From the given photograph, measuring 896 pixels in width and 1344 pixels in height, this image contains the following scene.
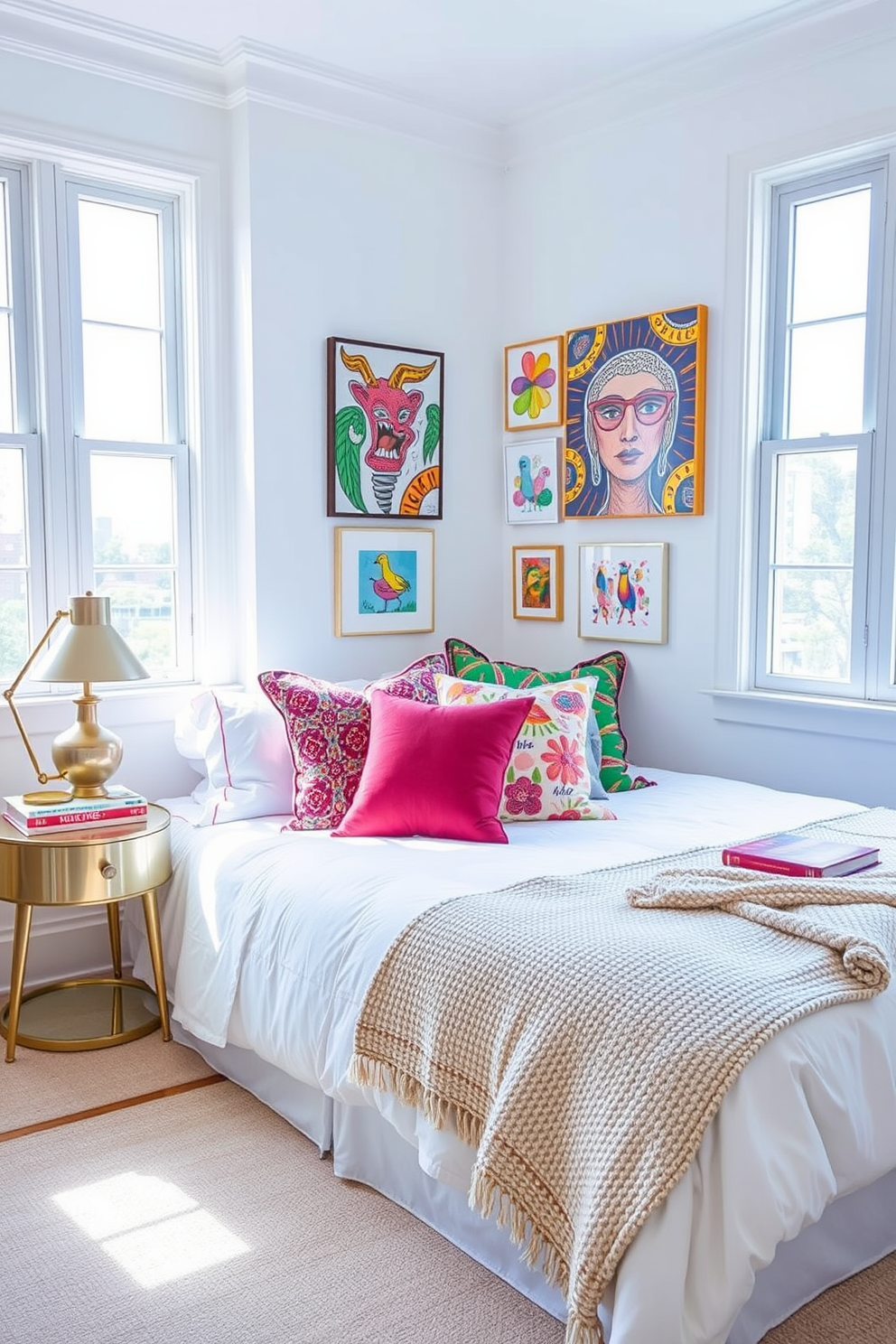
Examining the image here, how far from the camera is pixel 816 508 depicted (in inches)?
132

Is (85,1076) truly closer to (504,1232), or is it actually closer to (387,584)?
(504,1232)

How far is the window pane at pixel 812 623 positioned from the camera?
3.30 meters

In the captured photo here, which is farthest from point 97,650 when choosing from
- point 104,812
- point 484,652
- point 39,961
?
point 484,652

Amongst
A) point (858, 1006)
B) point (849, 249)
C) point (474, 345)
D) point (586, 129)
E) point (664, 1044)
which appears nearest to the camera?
point (664, 1044)

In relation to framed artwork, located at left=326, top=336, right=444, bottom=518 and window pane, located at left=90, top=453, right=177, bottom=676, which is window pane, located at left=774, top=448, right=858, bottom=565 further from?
window pane, located at left=90, top=453, right=177, bottom=676

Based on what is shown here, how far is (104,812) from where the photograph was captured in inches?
117

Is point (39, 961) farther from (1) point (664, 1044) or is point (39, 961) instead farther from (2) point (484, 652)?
(1) point (664, 1044)

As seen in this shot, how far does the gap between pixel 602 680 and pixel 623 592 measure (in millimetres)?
342

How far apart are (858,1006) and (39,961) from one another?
7.89 ft

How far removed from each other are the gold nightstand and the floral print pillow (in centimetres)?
88

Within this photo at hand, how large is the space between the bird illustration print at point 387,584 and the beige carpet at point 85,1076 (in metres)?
1.58

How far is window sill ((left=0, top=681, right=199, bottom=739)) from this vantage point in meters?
3.29

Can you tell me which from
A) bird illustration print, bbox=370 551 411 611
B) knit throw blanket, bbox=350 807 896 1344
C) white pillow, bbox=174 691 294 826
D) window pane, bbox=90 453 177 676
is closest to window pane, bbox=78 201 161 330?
window pane, bbox=90 453 177 676

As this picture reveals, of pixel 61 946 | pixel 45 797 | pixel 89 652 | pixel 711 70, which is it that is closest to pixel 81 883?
pixel 45 797
